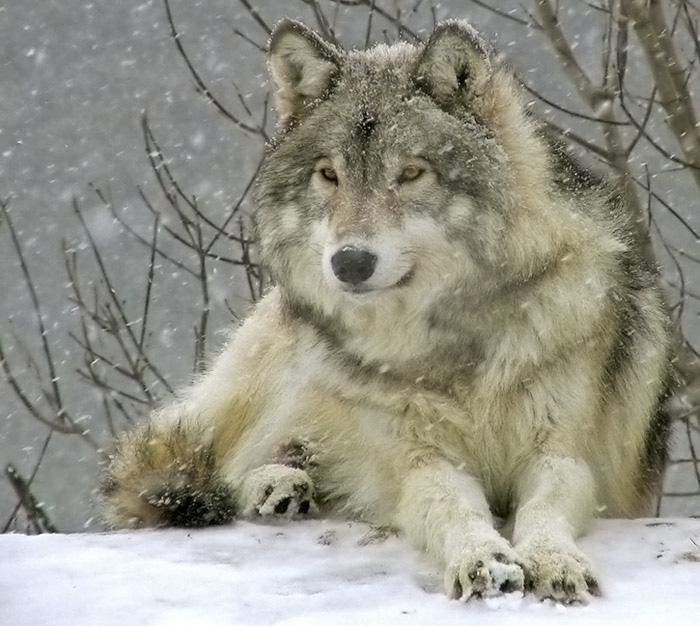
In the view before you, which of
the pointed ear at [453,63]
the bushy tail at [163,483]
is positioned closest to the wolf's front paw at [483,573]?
the bushy tail at [163,483]

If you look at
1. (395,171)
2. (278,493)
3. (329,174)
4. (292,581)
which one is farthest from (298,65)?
(292,581)

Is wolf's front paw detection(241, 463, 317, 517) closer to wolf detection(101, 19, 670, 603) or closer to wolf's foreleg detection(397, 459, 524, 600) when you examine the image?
wolf detection(101, 19, 670, 603)

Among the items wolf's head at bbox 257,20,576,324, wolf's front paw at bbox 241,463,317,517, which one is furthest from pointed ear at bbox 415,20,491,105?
wolf's front paw at bbox 241,463,317,517

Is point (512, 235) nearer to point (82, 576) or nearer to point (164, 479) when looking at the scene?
point (164, 479)

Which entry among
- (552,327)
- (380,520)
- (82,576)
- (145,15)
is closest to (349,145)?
(552,327)

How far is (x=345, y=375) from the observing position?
3.87 metres

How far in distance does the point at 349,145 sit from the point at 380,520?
1.35 metres

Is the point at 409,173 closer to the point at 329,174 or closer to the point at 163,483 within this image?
the point at 329,174

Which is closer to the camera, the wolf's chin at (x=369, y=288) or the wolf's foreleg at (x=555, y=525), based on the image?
the wolf's foreleg at (x=555, y=525)

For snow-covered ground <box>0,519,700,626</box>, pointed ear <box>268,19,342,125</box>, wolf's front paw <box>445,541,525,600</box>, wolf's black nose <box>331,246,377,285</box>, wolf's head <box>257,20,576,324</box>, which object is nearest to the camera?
snow-covered ground <box>0,519,700,626</box>

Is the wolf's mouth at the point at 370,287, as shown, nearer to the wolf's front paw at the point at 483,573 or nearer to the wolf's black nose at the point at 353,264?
the wolf's black nose at the point at 353,264

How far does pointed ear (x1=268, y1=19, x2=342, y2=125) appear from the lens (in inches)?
153

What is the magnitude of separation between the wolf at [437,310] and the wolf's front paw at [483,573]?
36 centimetres

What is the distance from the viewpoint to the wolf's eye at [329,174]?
366 cm
